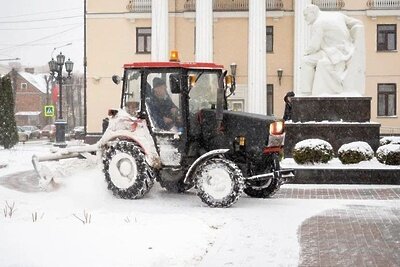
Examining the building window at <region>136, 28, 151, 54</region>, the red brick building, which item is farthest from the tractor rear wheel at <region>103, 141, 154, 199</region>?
the red brick building

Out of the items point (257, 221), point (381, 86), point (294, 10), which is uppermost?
point (294, 10)

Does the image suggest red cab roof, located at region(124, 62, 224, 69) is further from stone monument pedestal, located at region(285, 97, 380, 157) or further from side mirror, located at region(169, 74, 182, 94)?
stone monument pedestal, located at region(285, 97, 380, 157)

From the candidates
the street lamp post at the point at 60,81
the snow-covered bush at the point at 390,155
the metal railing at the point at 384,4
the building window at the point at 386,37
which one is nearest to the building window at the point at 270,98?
the building window at the point at 386,37

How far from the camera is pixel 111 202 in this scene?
41.2ft

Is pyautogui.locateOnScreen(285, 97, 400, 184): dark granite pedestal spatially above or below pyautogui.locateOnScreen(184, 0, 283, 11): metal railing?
below

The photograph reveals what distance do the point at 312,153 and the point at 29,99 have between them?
302 ft

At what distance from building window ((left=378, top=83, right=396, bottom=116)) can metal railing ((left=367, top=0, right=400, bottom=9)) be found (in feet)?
15.3

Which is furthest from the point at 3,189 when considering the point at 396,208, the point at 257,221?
the point at 396,208

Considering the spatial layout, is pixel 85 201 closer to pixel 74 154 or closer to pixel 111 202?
pixel 111 202

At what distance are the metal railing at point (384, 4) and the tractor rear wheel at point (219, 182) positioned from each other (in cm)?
3179

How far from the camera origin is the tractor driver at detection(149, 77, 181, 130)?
12836mm

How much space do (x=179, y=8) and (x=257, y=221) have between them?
3350 centimetres

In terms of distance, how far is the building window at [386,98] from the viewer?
41.0 metres

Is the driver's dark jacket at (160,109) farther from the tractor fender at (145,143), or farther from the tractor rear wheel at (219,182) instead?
the tractor rear wheel at (219,182)
